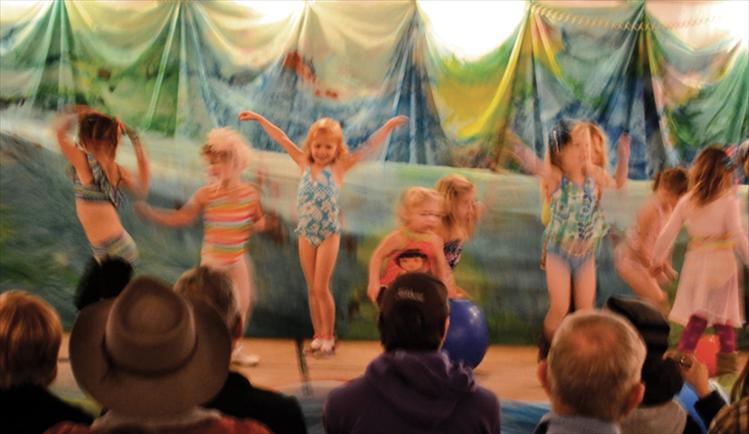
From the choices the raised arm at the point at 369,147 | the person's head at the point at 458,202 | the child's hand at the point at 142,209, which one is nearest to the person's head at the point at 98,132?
the child's hand at the point at 142,209

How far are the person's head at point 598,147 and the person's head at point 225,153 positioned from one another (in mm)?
1892

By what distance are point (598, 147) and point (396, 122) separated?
1.15m

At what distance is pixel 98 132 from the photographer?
15.6ft

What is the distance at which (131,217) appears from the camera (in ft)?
15.6

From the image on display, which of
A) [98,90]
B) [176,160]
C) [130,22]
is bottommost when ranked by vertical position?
[176,160]

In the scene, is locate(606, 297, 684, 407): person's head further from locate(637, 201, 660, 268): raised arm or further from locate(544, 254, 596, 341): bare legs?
locate(637, 201, 660, 268): raised arm

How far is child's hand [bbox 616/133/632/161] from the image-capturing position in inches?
199

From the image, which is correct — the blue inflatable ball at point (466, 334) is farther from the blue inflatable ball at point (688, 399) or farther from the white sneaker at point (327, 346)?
the blue inflatable ball at point (688, 399)

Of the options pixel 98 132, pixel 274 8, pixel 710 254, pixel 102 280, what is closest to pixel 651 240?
pixel 710 254

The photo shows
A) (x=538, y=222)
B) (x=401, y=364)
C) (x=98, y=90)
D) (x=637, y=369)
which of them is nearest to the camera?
(x=637, y=369)

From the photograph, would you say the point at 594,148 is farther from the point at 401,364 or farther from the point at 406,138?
the point at 401,364

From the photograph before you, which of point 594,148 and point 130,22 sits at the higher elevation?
point 130,22

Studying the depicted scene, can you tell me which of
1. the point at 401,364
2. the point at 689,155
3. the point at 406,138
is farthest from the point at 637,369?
the point at 689,155

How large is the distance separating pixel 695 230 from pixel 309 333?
7.29 feet
